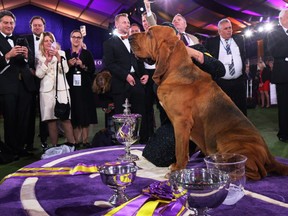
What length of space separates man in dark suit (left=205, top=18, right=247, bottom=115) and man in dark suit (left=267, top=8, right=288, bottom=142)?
1.93 ft

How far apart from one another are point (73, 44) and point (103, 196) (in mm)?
3962

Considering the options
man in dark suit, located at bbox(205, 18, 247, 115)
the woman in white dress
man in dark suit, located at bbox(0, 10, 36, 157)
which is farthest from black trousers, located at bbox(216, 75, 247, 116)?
man in dark suit, located at bbox(0, 10, 36, 157)

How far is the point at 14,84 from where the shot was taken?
4.50 meters

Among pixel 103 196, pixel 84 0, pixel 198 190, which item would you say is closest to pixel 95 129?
pixel 103 196

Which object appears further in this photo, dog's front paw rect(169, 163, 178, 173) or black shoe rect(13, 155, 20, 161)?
black shoe rect(13, 155, 20, 161)

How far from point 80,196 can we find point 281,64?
4.60 m

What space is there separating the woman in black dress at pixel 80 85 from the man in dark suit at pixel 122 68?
1.63 ft

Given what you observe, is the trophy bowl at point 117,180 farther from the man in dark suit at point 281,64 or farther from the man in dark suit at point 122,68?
the man in dark suit at point 281,64

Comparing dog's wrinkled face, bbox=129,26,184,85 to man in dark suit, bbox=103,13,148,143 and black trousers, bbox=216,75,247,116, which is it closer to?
man in dark suit, bbox=103,13,148,143

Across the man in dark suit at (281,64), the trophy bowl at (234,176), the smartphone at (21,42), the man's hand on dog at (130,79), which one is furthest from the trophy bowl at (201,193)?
the man in dark suit at (281,64)

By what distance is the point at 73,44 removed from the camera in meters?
5.20

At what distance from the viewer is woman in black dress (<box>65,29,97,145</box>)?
5168 mm

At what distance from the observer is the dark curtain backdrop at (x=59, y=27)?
17141mm

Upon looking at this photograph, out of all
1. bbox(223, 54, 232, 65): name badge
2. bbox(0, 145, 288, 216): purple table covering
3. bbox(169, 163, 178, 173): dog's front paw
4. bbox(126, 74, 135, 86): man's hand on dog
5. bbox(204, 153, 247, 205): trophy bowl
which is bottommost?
bbox(0, 145, 288, 216): purple table covering
